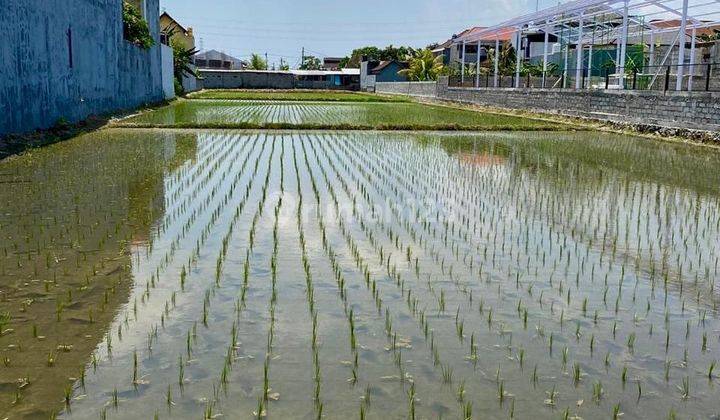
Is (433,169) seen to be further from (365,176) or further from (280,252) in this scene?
(280,252)

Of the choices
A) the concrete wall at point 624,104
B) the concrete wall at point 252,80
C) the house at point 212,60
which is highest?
the house at point 212,60

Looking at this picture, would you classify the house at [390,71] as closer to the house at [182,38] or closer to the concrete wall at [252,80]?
the concrete wall at [252,80]

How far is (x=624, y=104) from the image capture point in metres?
19.4

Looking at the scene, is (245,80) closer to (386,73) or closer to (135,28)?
(386,73)

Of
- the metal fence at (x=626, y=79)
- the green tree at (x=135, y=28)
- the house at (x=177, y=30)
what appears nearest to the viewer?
the metal fence at (x=626, y=79)

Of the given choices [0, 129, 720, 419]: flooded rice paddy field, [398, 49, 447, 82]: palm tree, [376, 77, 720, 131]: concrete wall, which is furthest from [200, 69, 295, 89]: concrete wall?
[0, 129, 720, 419]: flooded rice paddy field

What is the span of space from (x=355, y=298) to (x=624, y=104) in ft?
55.1

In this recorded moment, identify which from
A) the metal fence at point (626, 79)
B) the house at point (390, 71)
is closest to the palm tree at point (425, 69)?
the house at point (390, 71)

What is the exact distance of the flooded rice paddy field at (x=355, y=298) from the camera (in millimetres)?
3312

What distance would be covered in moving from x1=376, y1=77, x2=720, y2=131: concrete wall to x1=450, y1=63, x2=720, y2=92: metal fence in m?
0.38

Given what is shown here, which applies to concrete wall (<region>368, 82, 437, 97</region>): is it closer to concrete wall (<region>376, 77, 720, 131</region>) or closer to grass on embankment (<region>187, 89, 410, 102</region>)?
grass on embankment (<region>187, 89, 410, 102</region>)

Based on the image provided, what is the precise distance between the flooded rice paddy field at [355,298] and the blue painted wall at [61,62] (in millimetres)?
4063

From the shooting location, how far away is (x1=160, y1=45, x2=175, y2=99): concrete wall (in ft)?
114

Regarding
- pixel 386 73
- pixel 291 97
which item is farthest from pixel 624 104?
pixel 386 73
